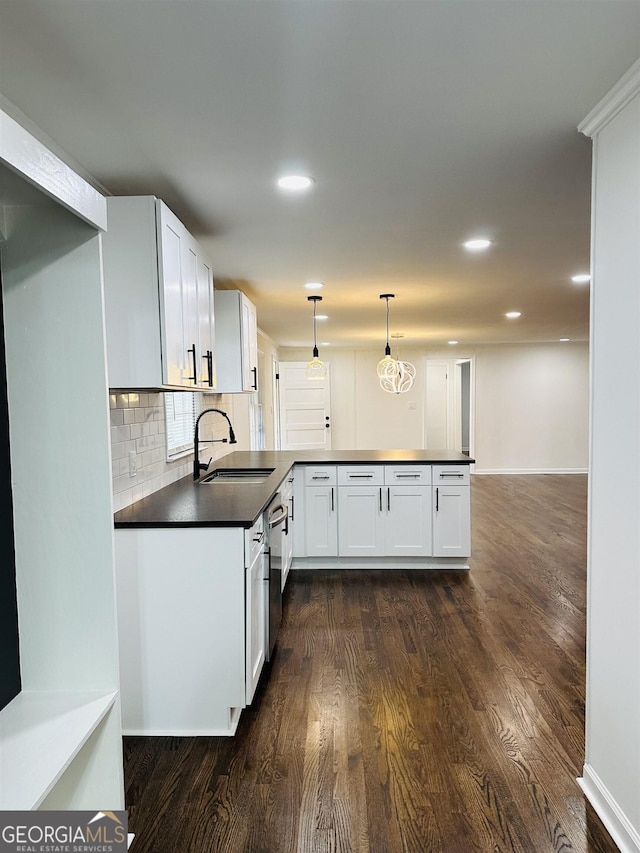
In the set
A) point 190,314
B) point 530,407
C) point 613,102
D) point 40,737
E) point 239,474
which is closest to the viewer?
point 40,737

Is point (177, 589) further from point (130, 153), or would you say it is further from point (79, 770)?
point (130, 153)

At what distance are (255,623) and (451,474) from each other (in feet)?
7.61

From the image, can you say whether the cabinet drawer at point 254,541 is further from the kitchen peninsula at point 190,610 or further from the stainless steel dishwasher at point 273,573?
the stainless steel dishwasher at point 273,573

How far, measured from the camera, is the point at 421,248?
3465 millimetres

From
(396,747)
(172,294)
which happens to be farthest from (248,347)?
(396,747)

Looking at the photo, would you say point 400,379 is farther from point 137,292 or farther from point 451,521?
point 137,292

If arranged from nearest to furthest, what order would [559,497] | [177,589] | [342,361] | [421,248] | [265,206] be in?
[177,589] < [265,206] < [421,248] < [559,497] < [342,361]

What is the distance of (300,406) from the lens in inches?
371

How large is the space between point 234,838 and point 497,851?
81 cm

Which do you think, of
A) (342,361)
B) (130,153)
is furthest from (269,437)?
(130,153)

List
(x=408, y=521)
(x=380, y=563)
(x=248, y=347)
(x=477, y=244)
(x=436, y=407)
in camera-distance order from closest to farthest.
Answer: (x=477, y=244)
(x=248, y=347)
(x=408, y=521)
(x=380, y=563)
(x=436, y=407)

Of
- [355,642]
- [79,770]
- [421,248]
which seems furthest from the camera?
Answer: [421,248]

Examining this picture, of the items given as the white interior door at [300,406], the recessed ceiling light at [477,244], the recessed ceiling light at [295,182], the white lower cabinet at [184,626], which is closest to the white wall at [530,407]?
the white interior door at [300,406]

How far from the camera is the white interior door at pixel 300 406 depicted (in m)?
9.34
